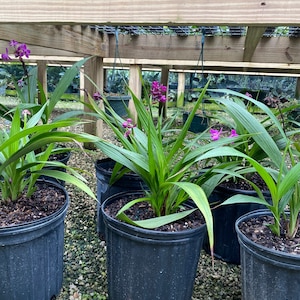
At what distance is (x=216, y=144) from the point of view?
0.81 metres

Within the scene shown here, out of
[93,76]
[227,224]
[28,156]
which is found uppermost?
[93,76]

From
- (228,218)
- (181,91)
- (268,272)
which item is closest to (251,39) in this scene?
(228,218)

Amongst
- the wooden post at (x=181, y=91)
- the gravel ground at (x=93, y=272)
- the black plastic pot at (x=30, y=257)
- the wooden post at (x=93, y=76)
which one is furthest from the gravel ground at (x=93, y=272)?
the wooden post at (x=181, y=91)

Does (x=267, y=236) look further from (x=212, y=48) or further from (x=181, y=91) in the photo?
(x=181, y=91)

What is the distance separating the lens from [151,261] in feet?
2.53

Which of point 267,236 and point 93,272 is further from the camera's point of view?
point 93,272

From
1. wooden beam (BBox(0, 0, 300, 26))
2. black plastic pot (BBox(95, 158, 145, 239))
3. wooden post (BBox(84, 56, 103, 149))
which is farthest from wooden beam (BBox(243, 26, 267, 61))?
wooden post (BBox(84, 56, 103, 149))

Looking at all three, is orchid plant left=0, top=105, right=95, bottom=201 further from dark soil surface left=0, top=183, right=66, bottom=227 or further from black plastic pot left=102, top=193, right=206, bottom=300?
black plastic pot left=102, top=193, right=206, bottom=300

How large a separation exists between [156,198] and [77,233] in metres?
0.55

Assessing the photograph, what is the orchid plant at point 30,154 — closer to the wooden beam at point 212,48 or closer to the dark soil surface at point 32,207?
the dark soil surface at point 32,207

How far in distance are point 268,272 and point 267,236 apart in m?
0.11

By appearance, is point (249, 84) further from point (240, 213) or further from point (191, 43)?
point (240, 213)

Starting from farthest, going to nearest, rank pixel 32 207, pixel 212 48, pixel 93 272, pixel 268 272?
pixel 212 48 < pixel 93 272 < pixel 32 207 < pixel 268 272

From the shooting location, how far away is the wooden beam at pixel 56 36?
1436 mm
